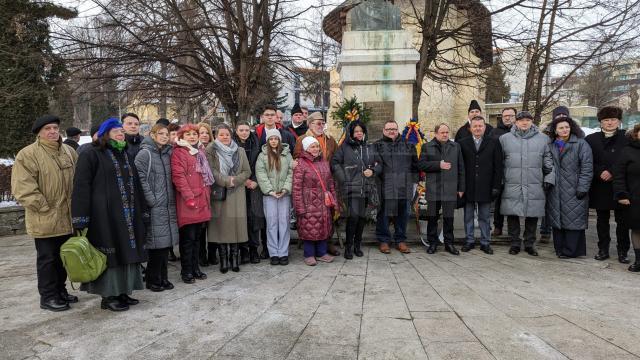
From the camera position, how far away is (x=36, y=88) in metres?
12.9

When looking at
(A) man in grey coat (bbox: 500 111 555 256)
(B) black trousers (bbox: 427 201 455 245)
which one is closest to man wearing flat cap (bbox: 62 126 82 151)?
(B) black trousers (bbox: 427 201 455 245)

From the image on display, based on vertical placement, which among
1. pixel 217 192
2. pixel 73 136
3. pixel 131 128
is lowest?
pixel 217 192

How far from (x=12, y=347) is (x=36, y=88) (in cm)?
1219

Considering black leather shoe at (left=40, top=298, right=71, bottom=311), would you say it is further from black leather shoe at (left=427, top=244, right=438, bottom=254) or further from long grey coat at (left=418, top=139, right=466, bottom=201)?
long grey coat at (left=418, top=139, right=466, bottom=201)

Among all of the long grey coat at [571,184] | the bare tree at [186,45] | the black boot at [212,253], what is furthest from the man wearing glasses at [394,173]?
the bare tree at [186,45]

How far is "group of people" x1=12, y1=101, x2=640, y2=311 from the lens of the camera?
12.9 feet

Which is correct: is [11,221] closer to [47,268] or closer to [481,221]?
[47,268]

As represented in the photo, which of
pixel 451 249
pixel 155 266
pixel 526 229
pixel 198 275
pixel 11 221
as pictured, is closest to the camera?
pixel 155 266

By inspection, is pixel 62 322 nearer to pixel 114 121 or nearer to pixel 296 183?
pixel 114 121

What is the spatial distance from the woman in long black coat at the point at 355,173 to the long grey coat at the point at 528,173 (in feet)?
6.16

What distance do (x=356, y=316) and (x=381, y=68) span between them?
16.5ft

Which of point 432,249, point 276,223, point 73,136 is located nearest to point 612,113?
point 432,249

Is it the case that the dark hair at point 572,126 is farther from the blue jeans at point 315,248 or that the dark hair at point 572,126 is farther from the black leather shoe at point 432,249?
the blue jeans at point 315,248

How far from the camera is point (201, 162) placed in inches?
190
